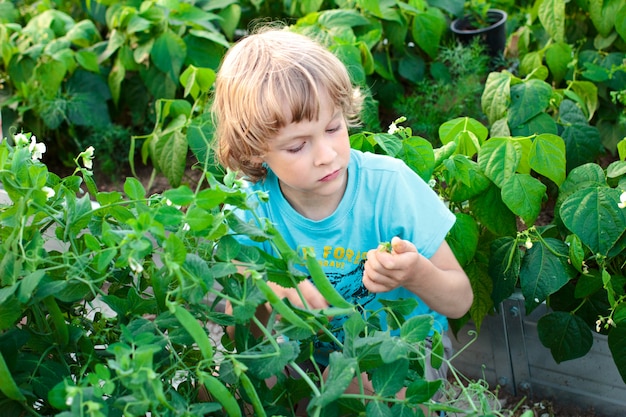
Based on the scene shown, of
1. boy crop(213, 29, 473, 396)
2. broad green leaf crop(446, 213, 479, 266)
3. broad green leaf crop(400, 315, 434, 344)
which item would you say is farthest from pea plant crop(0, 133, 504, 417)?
broad green leaf crop(446, 213, 479, 266)

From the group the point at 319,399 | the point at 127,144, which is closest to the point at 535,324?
the point at 319,399

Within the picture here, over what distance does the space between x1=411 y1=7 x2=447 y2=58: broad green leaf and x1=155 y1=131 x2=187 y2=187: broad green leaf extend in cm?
82

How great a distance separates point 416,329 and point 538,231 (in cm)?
75

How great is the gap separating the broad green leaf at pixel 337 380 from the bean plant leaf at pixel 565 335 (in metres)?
0.88

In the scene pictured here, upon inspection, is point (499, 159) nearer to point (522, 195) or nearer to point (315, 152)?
point (522, 195)

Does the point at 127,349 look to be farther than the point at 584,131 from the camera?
No

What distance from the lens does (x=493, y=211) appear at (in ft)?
6.14

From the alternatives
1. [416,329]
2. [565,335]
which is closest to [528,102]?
[565,335]

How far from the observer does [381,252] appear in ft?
4.58

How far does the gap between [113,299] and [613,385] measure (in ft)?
4.06

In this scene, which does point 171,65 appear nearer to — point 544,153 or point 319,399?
point 544,153

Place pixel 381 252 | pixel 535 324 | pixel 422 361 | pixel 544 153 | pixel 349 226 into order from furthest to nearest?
pixel 535 324
pixel 544 153
pixel 349 226
pixel 381 252
pixel 422 361

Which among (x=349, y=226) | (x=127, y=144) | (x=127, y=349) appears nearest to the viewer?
(x=127, y=349)

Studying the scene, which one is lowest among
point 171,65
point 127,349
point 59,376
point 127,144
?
point 127,144
